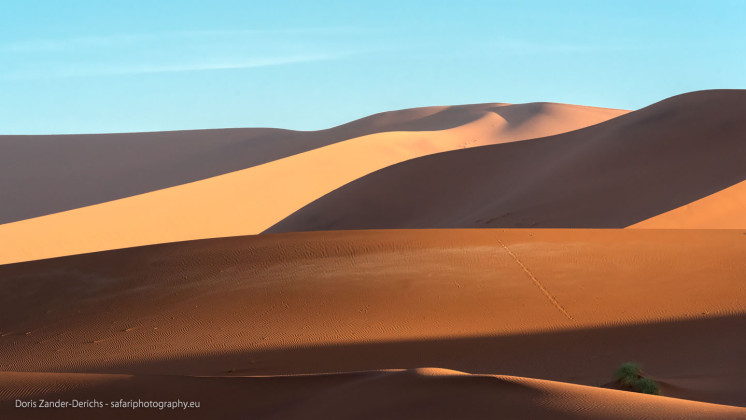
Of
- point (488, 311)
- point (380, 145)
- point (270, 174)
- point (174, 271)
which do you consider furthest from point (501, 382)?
point (380, 145)

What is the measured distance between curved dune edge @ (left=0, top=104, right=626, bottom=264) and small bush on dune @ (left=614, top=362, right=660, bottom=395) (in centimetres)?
2772

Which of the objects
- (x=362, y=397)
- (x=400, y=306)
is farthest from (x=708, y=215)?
(x=362, y=397)

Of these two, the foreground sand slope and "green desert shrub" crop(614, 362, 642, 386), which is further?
the foreground sand slope

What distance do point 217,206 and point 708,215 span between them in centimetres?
2736

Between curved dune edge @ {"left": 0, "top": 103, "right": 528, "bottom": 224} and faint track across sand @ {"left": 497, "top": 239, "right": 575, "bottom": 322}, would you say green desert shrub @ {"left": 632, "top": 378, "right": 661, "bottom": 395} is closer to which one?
faint track across sand @ {"left": 497, "top": 239, "right": 575, "bottom": 322}

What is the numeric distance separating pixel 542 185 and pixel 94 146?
5018 centimetres

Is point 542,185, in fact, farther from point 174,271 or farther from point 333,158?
point 333,158

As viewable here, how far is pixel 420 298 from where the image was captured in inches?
410

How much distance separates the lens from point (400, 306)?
1017cm

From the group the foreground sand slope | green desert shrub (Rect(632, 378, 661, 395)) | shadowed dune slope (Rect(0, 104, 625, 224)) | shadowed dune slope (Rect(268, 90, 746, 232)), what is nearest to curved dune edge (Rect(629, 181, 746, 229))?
shadowed dune slope (Rect(268, 90, 746, 232))

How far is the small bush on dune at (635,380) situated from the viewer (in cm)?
675

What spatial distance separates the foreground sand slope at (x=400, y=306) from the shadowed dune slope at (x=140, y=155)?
44.0 m

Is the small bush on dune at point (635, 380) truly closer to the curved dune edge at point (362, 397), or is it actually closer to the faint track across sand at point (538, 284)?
the curved dune edge at point (362, 397)

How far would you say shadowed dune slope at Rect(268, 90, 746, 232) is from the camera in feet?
73.1
